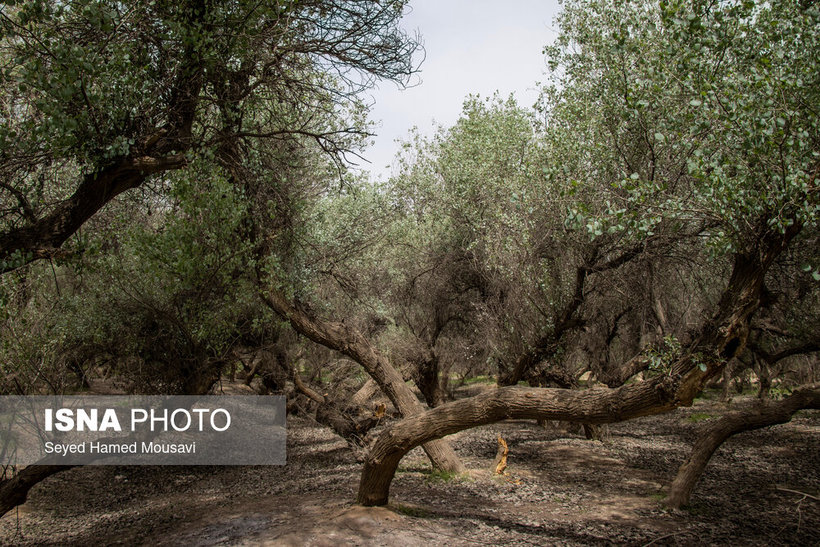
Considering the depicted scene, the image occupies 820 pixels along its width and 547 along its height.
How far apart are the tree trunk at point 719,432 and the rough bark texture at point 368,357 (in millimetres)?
3879

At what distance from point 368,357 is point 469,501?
3.32 m

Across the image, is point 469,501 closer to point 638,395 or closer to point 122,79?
point 638,395

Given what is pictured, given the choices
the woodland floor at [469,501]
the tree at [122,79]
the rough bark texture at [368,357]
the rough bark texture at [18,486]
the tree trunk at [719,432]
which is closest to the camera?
the tree at [122,79]

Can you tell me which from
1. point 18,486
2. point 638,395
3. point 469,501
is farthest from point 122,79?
point 469,501

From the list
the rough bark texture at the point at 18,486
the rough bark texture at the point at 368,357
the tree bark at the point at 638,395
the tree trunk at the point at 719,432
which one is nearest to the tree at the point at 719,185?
the tree bark at the point at 638,395

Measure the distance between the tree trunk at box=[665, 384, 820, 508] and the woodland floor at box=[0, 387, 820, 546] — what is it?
0.29 meters

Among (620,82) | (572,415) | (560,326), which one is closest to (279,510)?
(572,415)

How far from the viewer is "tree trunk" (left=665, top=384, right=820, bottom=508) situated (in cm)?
801

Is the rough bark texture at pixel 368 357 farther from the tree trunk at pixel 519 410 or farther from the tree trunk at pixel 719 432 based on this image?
the tree trunk at pixel 719 432

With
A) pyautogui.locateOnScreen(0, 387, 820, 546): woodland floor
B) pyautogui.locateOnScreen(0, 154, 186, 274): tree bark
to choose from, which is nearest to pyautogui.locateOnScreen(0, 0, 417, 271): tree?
pyautogui.locateOnScreen(0, 154, 186, 274): tree bark

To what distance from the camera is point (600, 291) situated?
12.1 m

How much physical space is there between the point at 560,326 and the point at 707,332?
629 centimetres

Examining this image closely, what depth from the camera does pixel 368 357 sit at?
1105 centimetres

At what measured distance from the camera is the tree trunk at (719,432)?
8.01 meters
